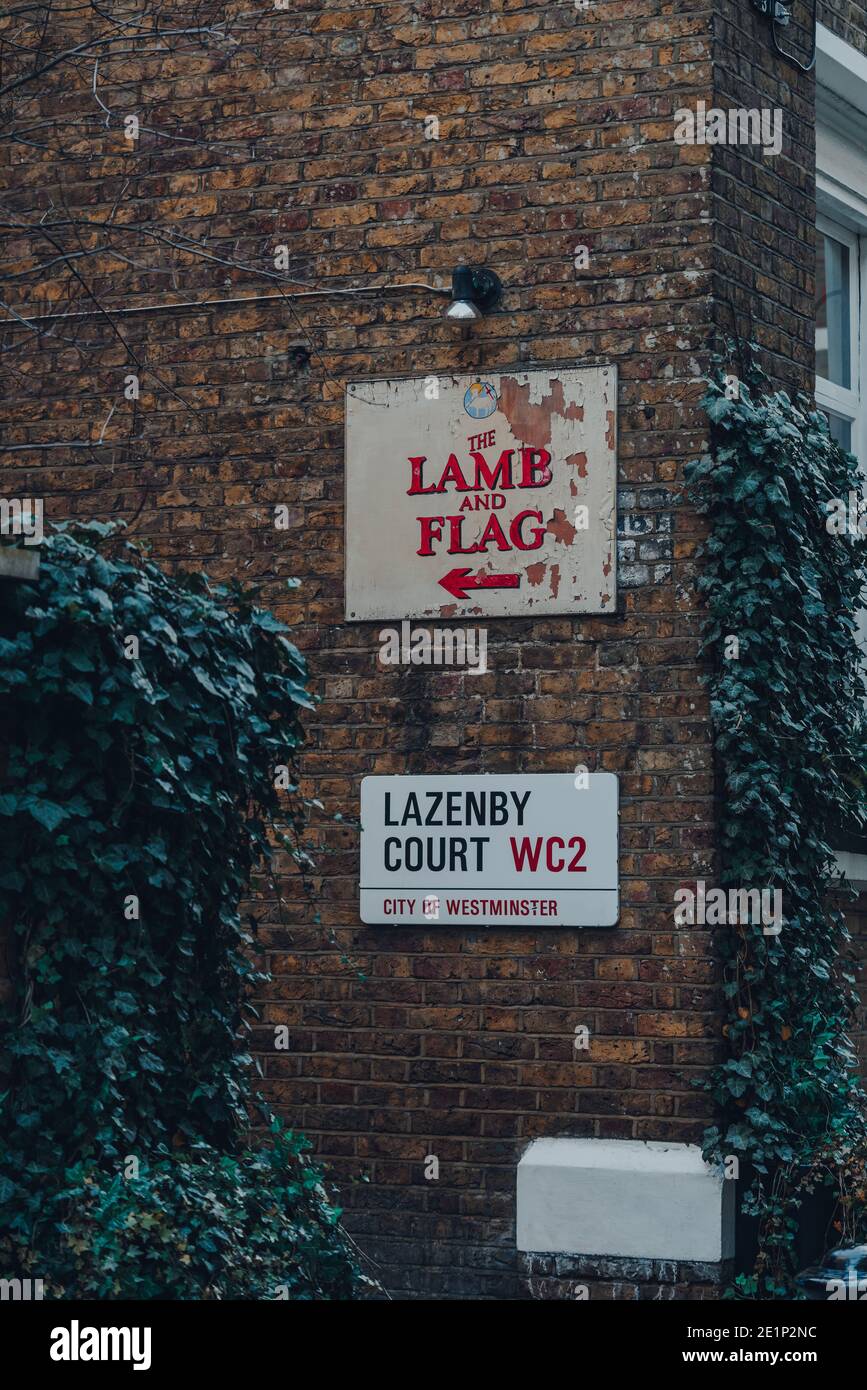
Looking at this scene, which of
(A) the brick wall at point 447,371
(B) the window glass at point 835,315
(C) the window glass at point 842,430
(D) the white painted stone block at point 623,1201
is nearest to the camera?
(D) the white painted stone block at point 623,1201

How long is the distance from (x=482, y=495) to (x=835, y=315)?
303 cm

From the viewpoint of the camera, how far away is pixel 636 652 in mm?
7535

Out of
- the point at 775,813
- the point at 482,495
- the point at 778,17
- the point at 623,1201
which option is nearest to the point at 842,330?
the point at 778,17

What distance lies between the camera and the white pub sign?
24.5 feet

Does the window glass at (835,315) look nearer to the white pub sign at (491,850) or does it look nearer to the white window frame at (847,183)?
the white window frame at (847,183)

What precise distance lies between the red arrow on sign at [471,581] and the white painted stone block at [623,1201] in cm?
212

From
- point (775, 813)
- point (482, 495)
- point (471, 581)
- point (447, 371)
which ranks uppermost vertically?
point (447, 371)

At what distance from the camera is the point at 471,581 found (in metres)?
7.79

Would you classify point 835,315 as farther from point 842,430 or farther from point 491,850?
point 491,850

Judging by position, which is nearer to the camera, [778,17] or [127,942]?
[127,942]

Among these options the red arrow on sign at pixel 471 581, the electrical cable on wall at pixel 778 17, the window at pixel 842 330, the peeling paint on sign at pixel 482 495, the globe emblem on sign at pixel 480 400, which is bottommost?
the red arrow on sign at pixel 471 581

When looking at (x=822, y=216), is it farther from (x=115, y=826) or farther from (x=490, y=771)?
(x=115, y=826)

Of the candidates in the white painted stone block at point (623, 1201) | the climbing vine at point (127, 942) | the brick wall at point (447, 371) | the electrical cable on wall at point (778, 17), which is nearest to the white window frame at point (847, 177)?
the electrical cable on wall at point (778, 17)

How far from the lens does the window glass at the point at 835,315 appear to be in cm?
983
